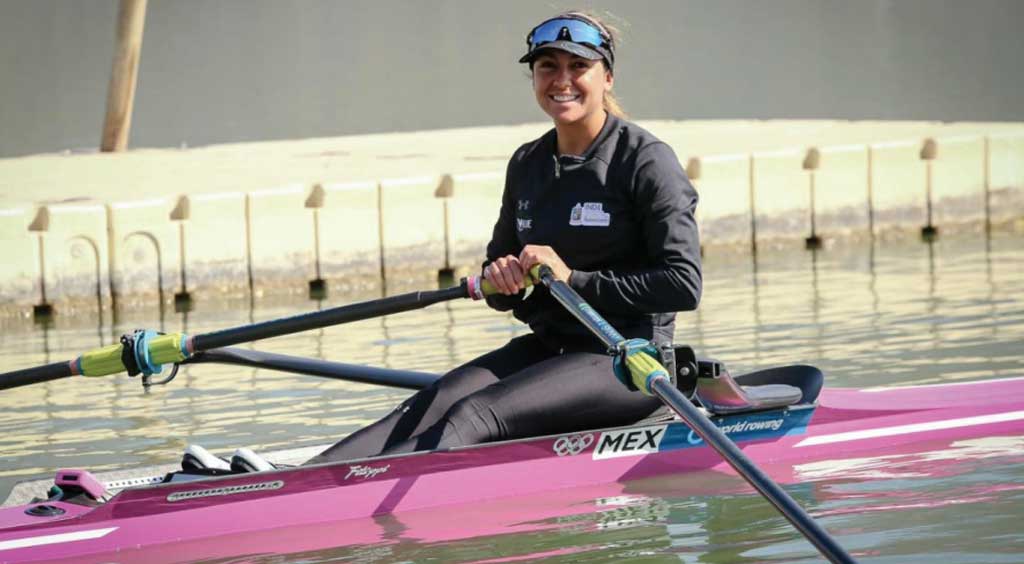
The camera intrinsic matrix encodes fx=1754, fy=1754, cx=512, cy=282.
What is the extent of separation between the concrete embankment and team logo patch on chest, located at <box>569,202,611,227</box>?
6790mm

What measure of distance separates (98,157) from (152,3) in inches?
70.8

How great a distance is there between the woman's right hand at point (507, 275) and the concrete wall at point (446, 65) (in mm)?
10599

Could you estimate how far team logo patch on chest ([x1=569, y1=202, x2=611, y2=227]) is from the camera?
5.95 meters

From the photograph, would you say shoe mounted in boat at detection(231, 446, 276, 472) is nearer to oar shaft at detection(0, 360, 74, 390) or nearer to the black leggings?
the black leggings

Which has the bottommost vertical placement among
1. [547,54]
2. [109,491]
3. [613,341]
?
[109,491]

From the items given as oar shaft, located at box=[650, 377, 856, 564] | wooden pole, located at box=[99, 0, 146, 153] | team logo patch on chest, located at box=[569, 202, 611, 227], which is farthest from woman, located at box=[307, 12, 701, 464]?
wooden pole, located at box=[99, 0, 146, 153]

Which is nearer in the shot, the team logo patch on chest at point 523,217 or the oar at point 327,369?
the team logo patch on chest at point 523,217

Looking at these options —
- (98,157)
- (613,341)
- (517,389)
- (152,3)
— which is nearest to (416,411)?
(517,389)

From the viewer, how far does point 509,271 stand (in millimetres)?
5957

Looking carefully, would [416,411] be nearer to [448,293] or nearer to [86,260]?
[448,293]

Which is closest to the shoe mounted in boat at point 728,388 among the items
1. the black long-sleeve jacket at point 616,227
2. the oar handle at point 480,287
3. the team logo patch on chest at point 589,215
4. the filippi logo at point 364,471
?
the black long-sleeve jacket at point 616,227

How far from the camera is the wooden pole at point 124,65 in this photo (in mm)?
14594

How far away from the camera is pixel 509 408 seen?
5.96 metres

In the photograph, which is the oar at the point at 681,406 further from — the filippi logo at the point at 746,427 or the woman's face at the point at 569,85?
the filippi logo at the point at 746,427
